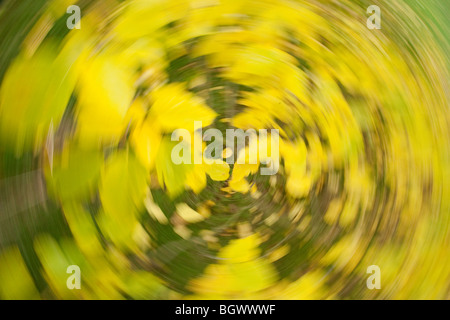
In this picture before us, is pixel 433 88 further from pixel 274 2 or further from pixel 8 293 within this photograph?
pixel 8 293

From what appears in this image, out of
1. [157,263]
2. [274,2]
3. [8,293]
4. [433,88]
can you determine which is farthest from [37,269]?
[433,88]

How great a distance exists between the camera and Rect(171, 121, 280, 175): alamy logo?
2.01 ft

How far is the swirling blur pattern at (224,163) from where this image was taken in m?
0.59

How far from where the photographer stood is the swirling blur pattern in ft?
Answer: 1.94

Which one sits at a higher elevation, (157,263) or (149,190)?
(149,190)

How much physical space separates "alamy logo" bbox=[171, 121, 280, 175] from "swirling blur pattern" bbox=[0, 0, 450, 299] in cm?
1

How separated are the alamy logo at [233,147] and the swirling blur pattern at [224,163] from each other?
0.4 inches

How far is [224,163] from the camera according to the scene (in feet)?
2.03

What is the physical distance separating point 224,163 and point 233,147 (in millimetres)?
27

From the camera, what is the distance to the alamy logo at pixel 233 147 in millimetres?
612

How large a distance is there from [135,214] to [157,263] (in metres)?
0.08

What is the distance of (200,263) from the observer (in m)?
0.61

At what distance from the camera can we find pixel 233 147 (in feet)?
2.03
